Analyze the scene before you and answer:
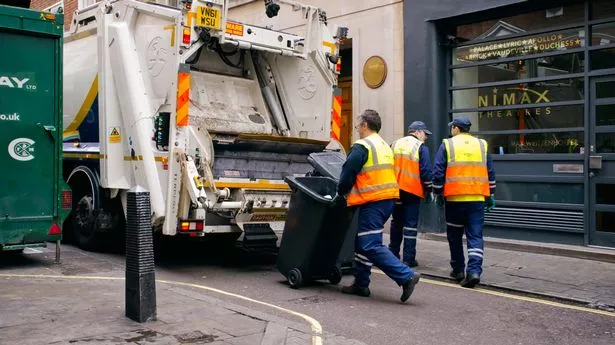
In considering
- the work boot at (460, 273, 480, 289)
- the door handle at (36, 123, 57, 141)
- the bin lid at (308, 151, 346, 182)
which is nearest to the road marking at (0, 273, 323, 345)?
the bin lid at (308, 151, 346, 182)

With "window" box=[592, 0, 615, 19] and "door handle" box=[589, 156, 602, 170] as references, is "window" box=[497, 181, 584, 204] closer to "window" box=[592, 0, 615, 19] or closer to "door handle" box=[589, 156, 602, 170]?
"door handle" box=[589, 156, 602, 170]

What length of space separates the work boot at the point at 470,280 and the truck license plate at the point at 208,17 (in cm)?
365

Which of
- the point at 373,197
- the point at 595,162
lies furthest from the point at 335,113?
the point at 595,162

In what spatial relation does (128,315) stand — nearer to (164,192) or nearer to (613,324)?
(164,192)

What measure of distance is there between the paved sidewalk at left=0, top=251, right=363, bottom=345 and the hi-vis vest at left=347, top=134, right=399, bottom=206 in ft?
4.24

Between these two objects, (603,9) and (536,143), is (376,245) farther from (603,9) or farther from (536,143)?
(603,9)

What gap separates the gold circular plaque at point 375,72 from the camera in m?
10.8

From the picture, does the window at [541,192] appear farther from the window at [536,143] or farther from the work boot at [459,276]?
the work boot at [459,276]

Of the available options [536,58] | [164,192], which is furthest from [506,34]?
[164,192]

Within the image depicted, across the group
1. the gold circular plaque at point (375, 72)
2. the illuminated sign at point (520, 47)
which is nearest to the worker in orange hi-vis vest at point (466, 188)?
the illuminated sign at point (520, 47)

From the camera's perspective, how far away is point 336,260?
6516 mm

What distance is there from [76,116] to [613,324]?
6500mm

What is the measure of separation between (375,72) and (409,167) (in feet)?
13.0

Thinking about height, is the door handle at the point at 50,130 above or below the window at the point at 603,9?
below
